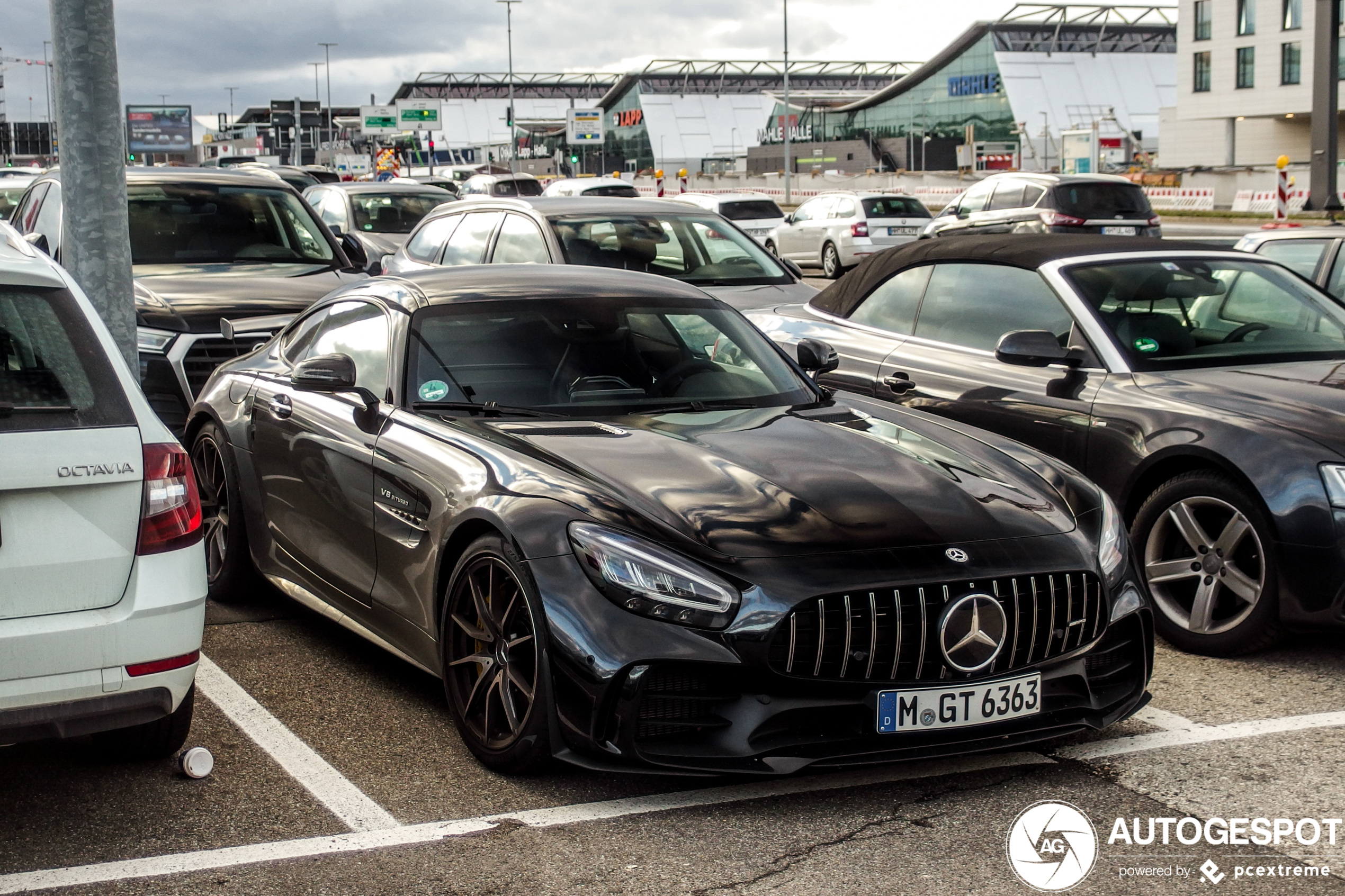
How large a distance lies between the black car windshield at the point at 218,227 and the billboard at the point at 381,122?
111 m

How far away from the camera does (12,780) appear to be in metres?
4.27

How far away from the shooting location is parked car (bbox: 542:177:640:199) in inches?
1200

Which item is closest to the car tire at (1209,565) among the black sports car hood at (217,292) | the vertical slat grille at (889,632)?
the vertical slat grille at (889,632)

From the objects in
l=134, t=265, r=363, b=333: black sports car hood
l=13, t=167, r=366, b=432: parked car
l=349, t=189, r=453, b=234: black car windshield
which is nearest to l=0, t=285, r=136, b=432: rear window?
l=13, t=167, r=366, b=432: parked car

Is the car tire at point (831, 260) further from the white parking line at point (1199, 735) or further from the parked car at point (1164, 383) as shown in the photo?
the white parking line at point (1199, 735)

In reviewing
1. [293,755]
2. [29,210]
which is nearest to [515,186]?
[29,210]

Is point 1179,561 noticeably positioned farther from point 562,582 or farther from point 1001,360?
point 562,582

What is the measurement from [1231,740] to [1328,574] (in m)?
0.95

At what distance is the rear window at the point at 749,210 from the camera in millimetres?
28406

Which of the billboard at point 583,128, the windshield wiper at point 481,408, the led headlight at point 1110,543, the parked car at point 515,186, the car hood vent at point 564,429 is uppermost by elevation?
the billboard at point 583,128

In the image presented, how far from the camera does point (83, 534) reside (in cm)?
368

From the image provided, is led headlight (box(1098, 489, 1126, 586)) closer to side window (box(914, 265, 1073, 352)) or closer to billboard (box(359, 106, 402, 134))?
side window (box(914, 265, 1073, 352))

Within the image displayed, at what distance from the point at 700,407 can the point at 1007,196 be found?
20.6 m

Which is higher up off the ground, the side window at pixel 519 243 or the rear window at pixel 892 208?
the rear window at pixel 892 208
